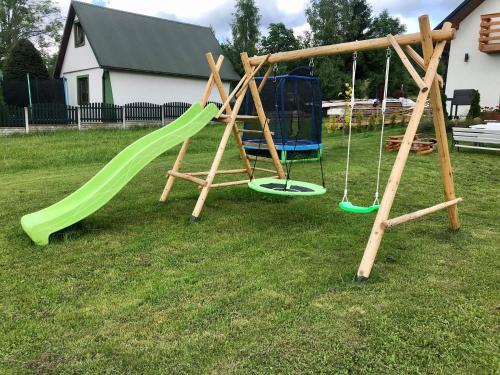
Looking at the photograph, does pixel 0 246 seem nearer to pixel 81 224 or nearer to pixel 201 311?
pixel 81 224

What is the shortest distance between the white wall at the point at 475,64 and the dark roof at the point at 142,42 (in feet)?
40.4

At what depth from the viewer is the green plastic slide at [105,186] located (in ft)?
14.1

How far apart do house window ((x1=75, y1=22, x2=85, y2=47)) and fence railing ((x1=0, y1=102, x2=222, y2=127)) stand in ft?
16.1

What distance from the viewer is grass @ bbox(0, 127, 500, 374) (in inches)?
97.0

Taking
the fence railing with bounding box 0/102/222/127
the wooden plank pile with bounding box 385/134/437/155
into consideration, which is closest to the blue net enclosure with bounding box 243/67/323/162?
the wooden plank pile with bounding box 385/134/437/155

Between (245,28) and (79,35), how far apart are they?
20.2 m

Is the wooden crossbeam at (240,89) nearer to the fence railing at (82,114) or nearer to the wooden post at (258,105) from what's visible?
the wooden post at (258,105)

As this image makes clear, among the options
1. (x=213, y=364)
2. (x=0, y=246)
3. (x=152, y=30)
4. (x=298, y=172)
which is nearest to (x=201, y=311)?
(x=213, y=364)

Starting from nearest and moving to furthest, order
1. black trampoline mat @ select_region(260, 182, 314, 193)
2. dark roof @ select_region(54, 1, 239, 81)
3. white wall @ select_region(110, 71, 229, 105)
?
black trampoline mat @ select_region(260, 182, 314, 193), dark roof @ select_region(54, 1, 239, 81), white wall @ select_region(110, 71, 229, 105)

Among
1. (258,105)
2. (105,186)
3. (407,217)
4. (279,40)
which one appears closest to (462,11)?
(258,105)

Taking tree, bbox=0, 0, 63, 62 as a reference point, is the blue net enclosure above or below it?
below

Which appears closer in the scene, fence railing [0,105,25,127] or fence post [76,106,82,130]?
fence railing [0,105,25,127]

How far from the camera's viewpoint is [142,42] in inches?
912

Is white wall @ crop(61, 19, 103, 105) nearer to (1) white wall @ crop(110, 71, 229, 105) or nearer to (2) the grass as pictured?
(1) white wall @ crop(110, 71, 229, 105)
